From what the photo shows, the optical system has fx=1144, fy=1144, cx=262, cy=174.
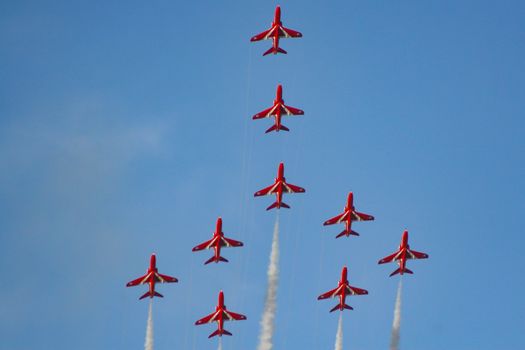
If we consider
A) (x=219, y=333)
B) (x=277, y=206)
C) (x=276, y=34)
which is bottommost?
(x=219, y=333)

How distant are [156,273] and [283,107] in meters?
19.9

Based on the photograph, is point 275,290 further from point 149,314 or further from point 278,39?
point 278,39

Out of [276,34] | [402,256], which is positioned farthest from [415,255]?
[276,34]

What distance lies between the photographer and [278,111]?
357 ft

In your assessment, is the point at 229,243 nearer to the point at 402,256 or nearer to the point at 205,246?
the point at 205,246

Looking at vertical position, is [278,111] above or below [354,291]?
above

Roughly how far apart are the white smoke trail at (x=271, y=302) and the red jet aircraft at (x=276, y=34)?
657 inches

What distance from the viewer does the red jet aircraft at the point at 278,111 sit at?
109 metres

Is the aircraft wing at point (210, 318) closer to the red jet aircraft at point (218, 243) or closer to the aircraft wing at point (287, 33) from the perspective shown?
the red jet aircraft at point (218, 243)

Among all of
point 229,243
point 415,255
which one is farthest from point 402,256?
point 229,243

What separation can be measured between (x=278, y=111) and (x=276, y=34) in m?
7.31

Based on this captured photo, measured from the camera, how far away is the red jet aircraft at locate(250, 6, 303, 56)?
10856 cm

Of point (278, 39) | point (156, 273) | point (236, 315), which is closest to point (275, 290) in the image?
point (236, 315)

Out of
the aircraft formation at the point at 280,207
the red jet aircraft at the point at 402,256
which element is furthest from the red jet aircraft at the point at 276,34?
the red jet aircraft at the point at 402,256
